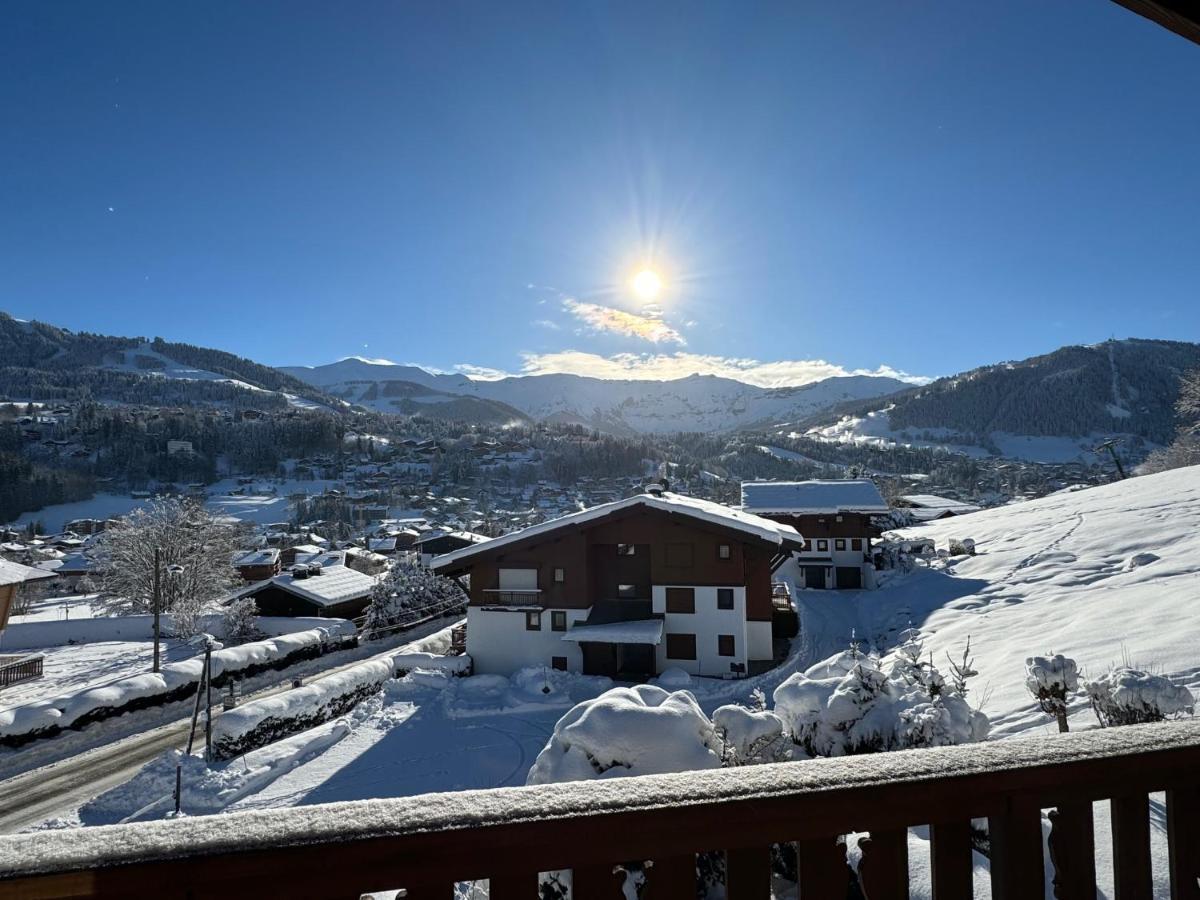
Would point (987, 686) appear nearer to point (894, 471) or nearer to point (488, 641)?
point (488, 641)

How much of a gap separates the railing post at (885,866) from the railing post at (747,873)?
277 mm

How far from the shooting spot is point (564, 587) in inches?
880

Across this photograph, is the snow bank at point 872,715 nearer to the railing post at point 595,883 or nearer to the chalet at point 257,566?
the railing post at point 595,883

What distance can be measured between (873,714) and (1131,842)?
389cm

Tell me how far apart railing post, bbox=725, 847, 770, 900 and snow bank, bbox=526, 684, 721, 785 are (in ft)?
9.46

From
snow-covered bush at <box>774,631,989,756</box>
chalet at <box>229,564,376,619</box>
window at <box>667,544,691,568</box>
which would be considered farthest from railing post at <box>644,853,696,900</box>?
chalet at <box>229,564,376,619</box>

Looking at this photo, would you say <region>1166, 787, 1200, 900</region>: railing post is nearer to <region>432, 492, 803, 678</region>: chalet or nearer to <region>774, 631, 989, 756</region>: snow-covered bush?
<region>774, 631, 989, 756</region>: snow-covered bush

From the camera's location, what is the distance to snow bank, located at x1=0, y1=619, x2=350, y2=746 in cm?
1838

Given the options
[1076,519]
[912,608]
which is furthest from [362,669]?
[1076,519]

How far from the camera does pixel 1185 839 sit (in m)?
1.86

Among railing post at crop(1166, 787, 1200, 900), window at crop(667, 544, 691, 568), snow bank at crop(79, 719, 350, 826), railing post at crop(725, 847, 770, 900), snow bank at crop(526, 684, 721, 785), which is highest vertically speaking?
railing post at crop(725, 847, 770, 900)

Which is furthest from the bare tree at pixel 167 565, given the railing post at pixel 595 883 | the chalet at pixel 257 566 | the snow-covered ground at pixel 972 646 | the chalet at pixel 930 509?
the chalet at pixel 930 509

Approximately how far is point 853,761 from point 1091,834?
82cm

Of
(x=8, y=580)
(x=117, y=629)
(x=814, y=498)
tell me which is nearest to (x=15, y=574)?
(x=8, y=580)
